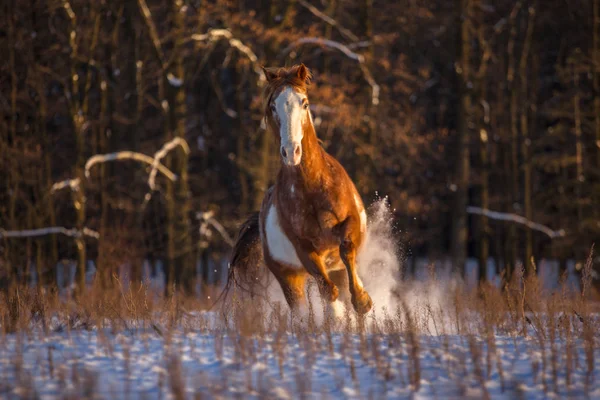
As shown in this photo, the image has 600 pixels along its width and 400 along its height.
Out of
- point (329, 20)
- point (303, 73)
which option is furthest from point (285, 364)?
point (329, 20)

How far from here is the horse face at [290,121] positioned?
7684mm

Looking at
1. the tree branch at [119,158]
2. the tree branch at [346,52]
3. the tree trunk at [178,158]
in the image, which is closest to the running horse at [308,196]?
the tree branch at [119,158]

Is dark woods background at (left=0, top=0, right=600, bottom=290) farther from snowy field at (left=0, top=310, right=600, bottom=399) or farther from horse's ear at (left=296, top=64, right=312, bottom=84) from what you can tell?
snowy field at (left=0, top=310, right=600, bottom=399)

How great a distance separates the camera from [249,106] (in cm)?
2136

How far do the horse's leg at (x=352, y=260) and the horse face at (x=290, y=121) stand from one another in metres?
0.92

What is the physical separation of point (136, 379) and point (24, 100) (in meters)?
15.3

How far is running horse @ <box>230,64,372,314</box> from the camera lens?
25.7ft

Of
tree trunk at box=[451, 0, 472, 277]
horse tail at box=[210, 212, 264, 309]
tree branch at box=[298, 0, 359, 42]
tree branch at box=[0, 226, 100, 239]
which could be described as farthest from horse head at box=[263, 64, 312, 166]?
tree trunk at box=[451, 0, 472, 277]

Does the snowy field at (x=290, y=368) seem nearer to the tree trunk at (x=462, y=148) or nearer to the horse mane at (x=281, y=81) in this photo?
the horse mane at (x=281, y=81)

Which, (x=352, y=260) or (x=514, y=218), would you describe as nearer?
(x=352, y=260)

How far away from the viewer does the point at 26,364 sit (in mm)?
5297

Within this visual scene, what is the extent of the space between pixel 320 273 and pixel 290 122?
162 cm

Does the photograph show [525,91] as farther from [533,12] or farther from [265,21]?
[265,21]

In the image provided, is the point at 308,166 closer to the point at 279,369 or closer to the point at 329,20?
the point at 279,369
